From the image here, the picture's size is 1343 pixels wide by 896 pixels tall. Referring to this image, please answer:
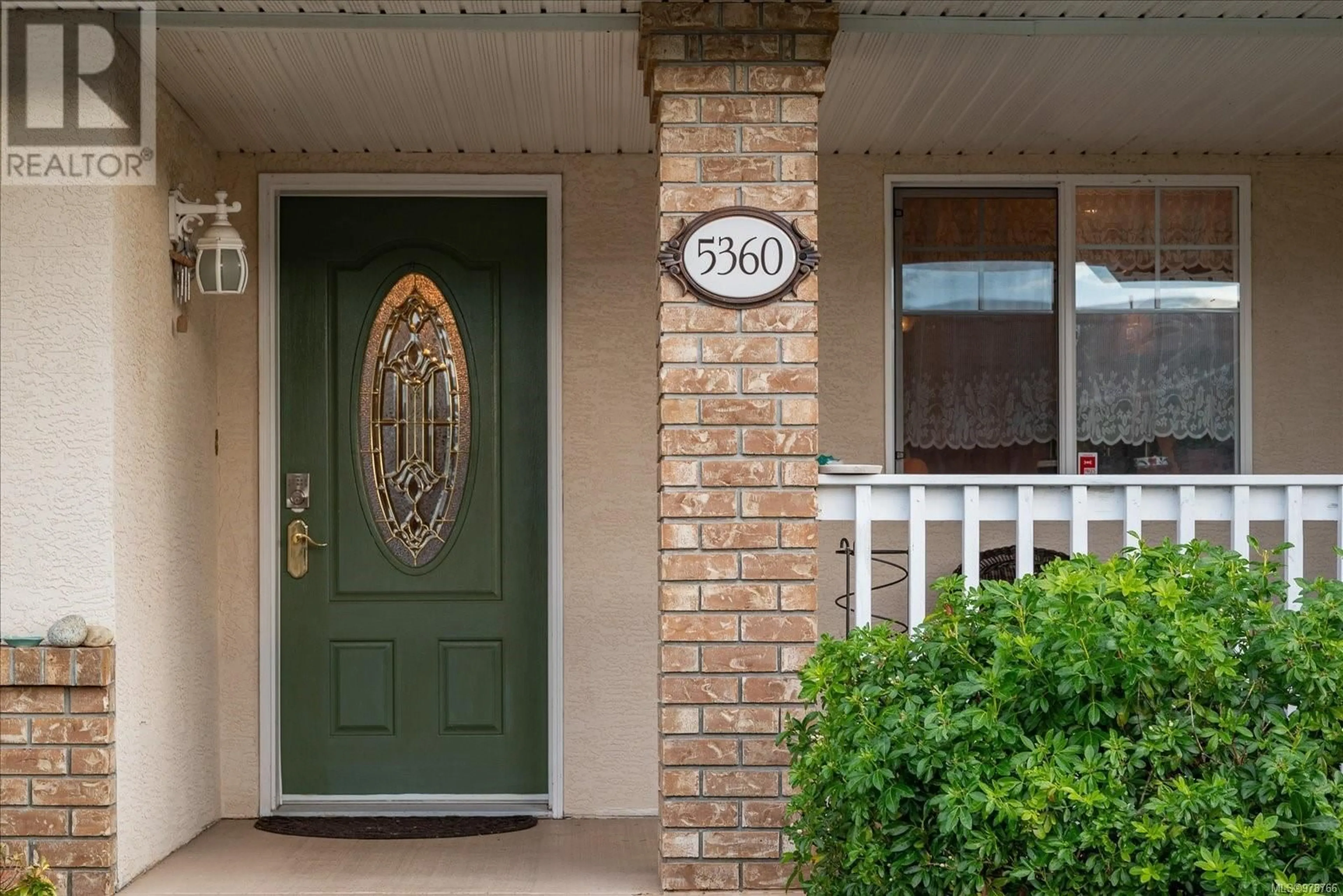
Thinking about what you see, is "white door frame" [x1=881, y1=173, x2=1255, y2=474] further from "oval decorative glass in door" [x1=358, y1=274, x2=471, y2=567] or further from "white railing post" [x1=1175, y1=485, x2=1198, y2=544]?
"oval decorative glass in door" [x1=358, y1=274, x2=471, y2=567]

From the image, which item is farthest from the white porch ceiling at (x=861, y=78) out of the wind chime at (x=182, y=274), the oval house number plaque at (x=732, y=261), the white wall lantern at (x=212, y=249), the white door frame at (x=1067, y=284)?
the oval house number plaque at (x=732, y=261)

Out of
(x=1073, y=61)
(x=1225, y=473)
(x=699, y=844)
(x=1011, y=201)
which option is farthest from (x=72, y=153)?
(x=1225, y=473)

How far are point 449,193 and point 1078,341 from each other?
258cm

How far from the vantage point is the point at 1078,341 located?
17.3 feet

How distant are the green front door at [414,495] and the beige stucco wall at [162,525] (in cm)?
34

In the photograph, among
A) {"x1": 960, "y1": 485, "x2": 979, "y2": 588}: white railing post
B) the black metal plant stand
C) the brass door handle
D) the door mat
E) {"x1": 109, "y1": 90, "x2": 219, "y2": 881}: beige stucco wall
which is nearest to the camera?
{"x1": 960, "y1": 485, "x2": 979, "y2": 588}: white railing post

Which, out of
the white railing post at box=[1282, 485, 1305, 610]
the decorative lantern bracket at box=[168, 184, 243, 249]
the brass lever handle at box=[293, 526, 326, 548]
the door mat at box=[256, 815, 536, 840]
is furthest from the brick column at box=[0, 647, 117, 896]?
the white railing post at box=[1282, 485, 1305, 610]

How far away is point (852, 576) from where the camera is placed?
527cm

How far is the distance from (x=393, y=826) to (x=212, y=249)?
2.19m

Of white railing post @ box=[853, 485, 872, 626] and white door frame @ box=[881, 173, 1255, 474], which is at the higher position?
white door frame @ box=[881, 173, 1255, 474]

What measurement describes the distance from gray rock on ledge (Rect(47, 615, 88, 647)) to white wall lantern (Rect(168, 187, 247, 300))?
4.12 feet

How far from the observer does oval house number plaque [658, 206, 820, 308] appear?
12.6 ft

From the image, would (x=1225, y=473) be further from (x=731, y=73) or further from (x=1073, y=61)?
(x=731, y=73)

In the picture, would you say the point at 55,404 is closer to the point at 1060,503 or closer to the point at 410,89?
the point at 410,89
